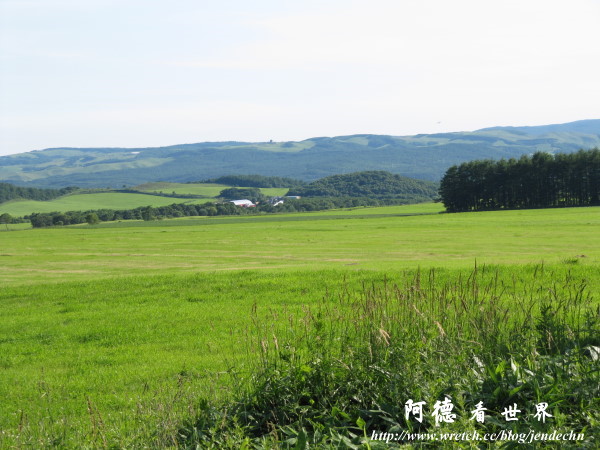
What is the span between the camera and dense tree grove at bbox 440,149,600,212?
10312 centimetres

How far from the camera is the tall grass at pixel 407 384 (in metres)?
5.85

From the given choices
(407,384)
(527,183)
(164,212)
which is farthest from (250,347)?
(164,212)

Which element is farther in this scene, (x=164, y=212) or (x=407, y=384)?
(x=164, y=212)

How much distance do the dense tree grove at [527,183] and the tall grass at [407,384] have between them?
106407 mm

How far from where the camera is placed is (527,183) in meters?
108

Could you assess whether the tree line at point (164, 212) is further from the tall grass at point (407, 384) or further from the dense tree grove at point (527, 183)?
the tall grass at point (407, 384)

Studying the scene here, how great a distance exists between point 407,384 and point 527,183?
360ft

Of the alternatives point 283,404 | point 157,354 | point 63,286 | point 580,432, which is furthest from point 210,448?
point 63,286

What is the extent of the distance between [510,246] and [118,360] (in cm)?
3374

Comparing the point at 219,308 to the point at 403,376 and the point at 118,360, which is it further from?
the point at 403,376

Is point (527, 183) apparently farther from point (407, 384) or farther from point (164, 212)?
point (407, 384)

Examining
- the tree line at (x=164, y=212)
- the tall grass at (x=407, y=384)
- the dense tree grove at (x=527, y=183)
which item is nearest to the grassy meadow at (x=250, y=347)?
the tall grass at (x=407, y=384)

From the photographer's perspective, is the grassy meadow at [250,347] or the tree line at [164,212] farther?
the tree line at [164,212]

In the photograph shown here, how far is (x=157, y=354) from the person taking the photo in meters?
11.6
